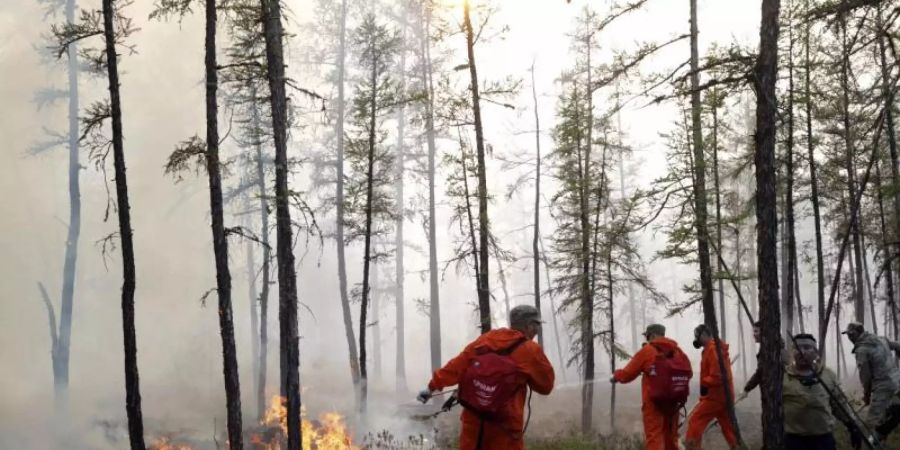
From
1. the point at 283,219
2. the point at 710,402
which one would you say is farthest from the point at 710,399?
the point at 283,219

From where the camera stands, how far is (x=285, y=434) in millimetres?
19828

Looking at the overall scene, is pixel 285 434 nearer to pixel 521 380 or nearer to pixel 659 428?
pixel 659 428

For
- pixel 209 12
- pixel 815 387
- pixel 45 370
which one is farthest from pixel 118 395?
pixel 815 387

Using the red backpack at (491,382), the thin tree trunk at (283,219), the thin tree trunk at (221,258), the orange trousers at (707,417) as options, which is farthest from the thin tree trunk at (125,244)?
the orange trousers at (707,417)

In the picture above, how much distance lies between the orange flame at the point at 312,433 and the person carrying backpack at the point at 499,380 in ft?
34.5

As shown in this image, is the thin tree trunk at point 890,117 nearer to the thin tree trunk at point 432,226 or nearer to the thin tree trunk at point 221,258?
the thin tree trunk at point 221,258

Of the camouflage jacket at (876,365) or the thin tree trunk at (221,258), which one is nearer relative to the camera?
the camouflage jacket at (876,365)

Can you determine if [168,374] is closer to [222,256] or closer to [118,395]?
[118,395]

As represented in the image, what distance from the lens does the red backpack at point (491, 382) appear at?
17.0 feet

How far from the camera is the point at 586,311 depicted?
18.9 metres

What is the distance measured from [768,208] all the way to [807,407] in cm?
230

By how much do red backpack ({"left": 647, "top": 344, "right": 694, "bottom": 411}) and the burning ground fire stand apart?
1023cm

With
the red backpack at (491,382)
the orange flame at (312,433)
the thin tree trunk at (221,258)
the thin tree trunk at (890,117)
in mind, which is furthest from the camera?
the orange flame at (312,433)

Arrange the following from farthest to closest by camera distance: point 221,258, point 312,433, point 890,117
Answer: point 312,433, point 890,117, point 221,258
